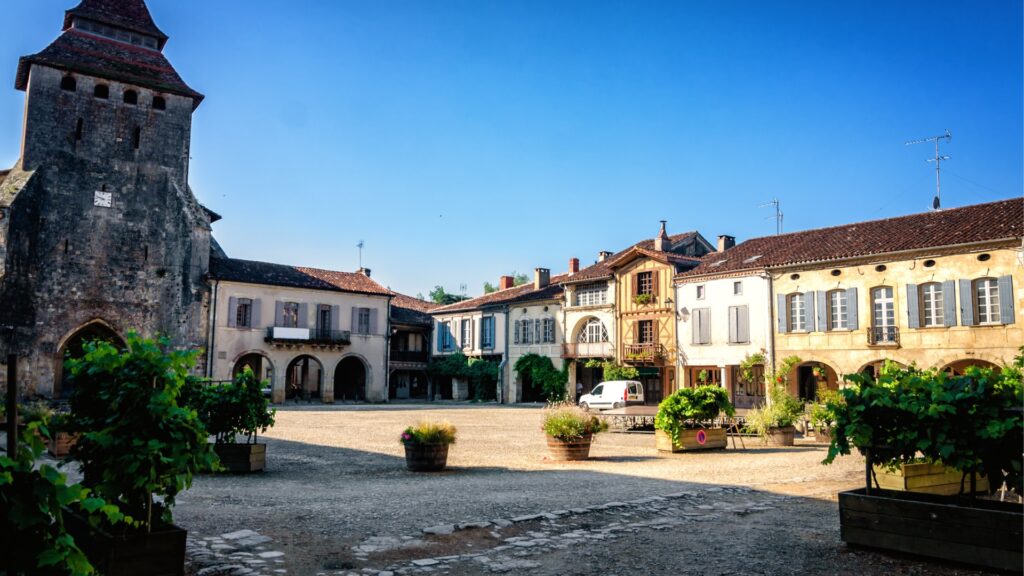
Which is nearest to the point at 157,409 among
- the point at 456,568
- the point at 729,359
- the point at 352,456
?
the point at 456,568

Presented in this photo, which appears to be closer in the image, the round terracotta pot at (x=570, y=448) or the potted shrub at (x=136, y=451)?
the potted shrub at (x=136, y=451)

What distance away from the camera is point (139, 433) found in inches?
190

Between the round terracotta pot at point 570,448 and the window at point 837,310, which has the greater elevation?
the window at point 837,310

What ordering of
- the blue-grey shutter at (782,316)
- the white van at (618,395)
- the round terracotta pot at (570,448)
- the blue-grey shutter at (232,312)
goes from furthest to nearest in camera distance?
1. the blue-grey shutter at (232,312)
2. the blue-grey shutter at (782,316)
3. the white van at (618,395)
4. the round terracotta pot at (570,448)

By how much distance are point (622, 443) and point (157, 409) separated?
1358 cm

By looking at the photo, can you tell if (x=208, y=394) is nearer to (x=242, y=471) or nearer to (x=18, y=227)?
(x=242, y=471)

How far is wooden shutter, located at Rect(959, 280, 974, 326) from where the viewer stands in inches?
911

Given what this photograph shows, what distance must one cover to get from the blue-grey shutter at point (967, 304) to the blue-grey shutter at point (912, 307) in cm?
138

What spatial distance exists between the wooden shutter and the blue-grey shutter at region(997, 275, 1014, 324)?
80cm

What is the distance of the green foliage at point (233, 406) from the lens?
35.1 feet

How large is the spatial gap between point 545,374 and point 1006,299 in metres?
21.5

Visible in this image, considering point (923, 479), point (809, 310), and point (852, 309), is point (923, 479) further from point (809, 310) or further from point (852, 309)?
point (809, 310)

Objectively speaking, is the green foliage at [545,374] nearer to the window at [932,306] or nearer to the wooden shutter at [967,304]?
the window at [932,306]

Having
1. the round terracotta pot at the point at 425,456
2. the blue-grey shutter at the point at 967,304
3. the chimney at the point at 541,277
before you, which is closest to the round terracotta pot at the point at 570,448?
the round terracotta pot at the point at 425,456
